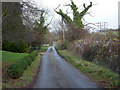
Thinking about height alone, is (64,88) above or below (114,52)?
below

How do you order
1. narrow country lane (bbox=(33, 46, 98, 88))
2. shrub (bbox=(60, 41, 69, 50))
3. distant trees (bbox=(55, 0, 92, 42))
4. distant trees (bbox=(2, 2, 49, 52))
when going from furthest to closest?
shrub (bbox=(60, 41, 69, 50))
distant trees (bbox=(55, 0, 92, 42))
distant trees (bbox=(2, 2, 49, 52))
narrow country lane (bbox=(33, 46, 98, 88))

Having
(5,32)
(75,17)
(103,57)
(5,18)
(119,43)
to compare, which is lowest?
(103,57)

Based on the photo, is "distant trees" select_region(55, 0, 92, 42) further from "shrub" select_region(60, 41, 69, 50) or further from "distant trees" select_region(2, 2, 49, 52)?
"distant trees" select_region(2, 2, 49, 52)

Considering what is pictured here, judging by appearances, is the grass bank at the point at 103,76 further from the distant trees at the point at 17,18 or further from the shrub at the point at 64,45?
→ the shrub at the point at 64,45

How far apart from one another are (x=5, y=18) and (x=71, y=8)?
94.0 feet

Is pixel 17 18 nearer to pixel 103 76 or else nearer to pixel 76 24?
pixel 103 76

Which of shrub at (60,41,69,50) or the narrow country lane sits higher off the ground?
shrub at (60,41,69,50)

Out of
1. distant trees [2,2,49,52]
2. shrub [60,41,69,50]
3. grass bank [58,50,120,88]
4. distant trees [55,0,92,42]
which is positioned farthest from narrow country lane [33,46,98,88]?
shrub [60,41,69,50]

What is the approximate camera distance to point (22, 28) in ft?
42.3

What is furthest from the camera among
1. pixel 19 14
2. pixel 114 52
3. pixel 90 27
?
pixel 90 27

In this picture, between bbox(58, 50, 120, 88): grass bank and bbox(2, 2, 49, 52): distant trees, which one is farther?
bbox(2, 2, 49, 52): distant trees

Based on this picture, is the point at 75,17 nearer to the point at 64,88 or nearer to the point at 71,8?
the point at 71,8

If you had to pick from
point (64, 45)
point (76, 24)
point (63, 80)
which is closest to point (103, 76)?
point (63, 80)

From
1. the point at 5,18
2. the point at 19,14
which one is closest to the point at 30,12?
the point at 19,14
